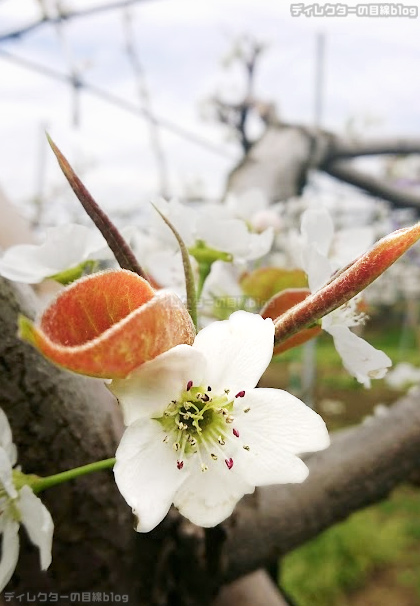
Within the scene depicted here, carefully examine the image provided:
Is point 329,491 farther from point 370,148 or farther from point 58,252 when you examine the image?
point 370,148

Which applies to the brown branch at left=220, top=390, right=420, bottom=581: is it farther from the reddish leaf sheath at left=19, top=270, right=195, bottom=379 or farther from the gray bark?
the reddish leaf sheath at left=19, top=270, right=195, bottom=379

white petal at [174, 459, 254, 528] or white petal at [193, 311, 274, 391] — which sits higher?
white petal at [193, 311, 274, 391]

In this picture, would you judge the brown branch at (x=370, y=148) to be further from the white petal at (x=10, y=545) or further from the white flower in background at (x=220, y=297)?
the white petal at (x=10, y=545)

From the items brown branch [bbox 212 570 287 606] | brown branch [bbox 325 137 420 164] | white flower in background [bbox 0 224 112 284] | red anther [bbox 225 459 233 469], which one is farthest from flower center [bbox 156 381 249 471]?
brown branch [bbox 325 137 420 164]

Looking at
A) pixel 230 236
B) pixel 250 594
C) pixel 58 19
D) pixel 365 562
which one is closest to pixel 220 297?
pixel 230 236

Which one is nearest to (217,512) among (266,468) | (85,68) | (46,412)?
(266,468)

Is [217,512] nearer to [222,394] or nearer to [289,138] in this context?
[222,394]
